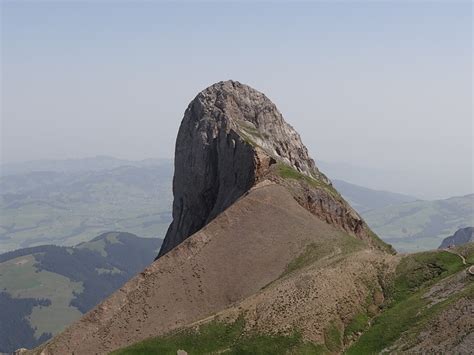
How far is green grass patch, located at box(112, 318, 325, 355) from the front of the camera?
7644cm

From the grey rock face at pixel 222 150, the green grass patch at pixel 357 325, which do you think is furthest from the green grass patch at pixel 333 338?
the grey rock face at pixel 222 150

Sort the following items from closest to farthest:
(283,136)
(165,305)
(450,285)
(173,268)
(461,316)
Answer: (461,316) → (450,285) → (165,305) → (173,268) → (283,136)

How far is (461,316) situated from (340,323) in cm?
1851

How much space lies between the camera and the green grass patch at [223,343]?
76.4 metres

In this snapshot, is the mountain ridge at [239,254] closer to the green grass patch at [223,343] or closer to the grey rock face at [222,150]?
the grey rock face at [222,150]

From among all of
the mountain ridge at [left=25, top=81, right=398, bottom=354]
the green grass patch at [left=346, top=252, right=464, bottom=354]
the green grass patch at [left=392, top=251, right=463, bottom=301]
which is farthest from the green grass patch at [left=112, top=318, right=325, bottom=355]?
the green grass patch at [left=392, top=251, right=463, bottom=301]

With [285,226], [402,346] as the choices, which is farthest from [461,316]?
[285,226]

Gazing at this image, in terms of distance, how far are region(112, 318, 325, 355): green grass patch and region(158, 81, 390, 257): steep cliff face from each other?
4678 cm

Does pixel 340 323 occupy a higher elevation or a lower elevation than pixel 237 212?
lower

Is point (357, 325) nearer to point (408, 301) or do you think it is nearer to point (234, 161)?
point (408, 301)

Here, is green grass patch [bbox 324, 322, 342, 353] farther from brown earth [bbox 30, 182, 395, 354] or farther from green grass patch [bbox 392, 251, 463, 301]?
green grass patch [bbox 392, 251, 463, 301]

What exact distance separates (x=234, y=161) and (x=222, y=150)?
8304 millimetres

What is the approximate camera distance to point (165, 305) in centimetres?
9256

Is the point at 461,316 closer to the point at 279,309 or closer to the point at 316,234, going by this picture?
the point at 279,309
